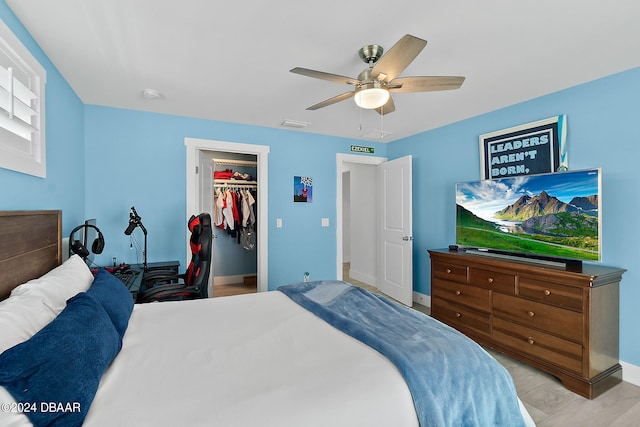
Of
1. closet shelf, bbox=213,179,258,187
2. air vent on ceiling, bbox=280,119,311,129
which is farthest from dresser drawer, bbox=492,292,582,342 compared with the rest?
closet shelf, bbox=213,179,258,187

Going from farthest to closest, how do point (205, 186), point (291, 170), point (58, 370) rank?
point (291, 170) < point (205, 186) < point (58, 370)

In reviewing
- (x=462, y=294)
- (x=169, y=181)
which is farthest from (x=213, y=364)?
(x=169, y=181)

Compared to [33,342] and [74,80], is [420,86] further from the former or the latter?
[74,80]

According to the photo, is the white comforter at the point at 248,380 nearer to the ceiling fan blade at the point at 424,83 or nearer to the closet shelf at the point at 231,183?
the ceiling fan blade at the point at 424,83

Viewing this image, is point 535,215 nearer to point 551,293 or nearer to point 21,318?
point 551,293

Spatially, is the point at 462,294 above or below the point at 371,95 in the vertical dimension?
below

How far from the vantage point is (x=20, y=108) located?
1.64 meters

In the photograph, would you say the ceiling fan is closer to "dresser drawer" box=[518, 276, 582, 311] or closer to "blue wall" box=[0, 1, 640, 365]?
"blue wall" box=[0, 1, 640, 365]

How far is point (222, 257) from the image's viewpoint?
5.26m

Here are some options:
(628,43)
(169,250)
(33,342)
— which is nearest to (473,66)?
(628,43)

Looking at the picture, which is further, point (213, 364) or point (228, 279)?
point (228, 279)

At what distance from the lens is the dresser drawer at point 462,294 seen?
2936 mm

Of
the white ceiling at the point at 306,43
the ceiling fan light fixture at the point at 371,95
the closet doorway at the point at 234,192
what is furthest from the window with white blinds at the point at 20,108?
the ceiling fan light fixture at the point at 371,95

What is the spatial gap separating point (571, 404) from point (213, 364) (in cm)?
247
